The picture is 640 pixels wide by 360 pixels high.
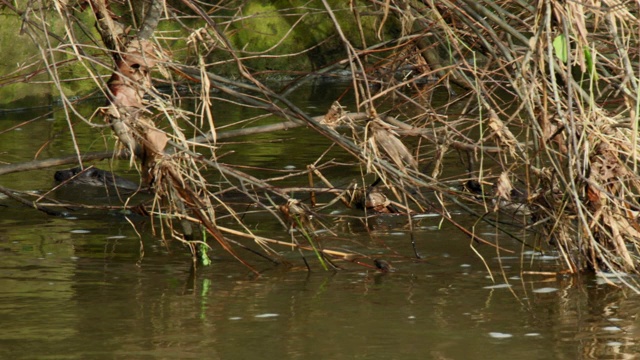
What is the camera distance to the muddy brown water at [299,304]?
473 cm

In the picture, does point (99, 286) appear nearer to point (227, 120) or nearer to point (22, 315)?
point (22, 315)

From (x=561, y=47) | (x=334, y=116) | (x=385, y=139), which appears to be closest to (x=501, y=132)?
(x=385, y=139)

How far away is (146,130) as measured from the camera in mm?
5969

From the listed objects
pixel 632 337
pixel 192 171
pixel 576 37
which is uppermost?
pixel 576 37

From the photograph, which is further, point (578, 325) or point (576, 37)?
point (578, 325)

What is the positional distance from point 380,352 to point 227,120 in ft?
33.8

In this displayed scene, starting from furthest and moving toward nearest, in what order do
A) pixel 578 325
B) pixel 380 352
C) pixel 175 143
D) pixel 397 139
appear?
pixel 397 139 < pixel 175 143 < pixel 578 325 < pixel 380 352

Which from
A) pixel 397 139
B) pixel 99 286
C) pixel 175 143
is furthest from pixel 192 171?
pixel 397 139

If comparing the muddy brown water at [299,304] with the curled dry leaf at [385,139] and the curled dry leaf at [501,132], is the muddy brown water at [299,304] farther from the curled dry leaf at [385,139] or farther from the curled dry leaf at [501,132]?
the curled dry leaf at [501,132]

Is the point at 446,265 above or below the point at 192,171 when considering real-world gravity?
below

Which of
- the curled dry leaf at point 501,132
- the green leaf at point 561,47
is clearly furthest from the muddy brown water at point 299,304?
the green leaf at point 561,47

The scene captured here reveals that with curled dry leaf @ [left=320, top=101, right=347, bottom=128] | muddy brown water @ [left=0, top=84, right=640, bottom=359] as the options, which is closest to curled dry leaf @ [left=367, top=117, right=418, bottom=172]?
curled dry leaf @ [left=320, top=101, right=347, bottom=128]

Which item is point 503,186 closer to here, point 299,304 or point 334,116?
point 334,116

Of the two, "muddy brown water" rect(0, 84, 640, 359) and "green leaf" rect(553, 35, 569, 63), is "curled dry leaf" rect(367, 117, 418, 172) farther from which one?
"green leaf" rect(553, 35, 569, 63)
